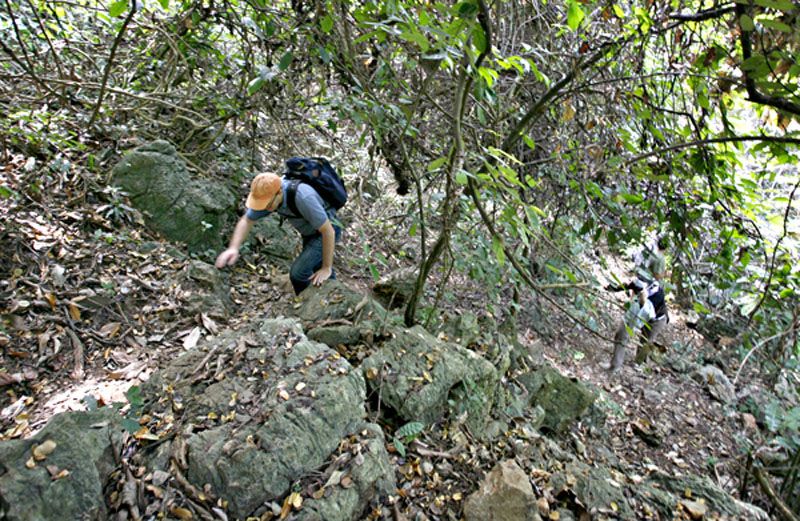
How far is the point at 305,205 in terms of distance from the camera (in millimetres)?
3672

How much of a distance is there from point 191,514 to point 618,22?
14.1 ft

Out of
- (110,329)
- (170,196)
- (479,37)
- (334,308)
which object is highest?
(479,37)

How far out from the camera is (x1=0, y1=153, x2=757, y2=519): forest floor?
3012 mm

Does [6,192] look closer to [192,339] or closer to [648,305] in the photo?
[192,339]

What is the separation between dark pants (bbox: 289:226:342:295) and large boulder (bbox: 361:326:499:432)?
111 centimetres

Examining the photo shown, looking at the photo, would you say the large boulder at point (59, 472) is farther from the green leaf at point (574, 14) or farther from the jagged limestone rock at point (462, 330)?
the green leaf at point (574, 14)

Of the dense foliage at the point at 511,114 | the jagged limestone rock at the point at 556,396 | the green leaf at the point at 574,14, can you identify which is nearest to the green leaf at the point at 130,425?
the dense foliage at the point at 511,114

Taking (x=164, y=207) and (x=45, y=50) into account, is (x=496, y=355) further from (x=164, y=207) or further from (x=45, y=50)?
(x=45, y=50)

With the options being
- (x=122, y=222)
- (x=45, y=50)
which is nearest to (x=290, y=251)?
(x=122, y=222)

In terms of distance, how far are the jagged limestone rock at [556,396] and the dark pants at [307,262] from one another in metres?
2.45

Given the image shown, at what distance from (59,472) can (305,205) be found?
2.32 meters

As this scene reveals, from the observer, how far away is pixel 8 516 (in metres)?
1.84

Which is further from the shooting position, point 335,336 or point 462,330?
point 462,330

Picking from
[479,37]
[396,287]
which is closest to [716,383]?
[396,287]
